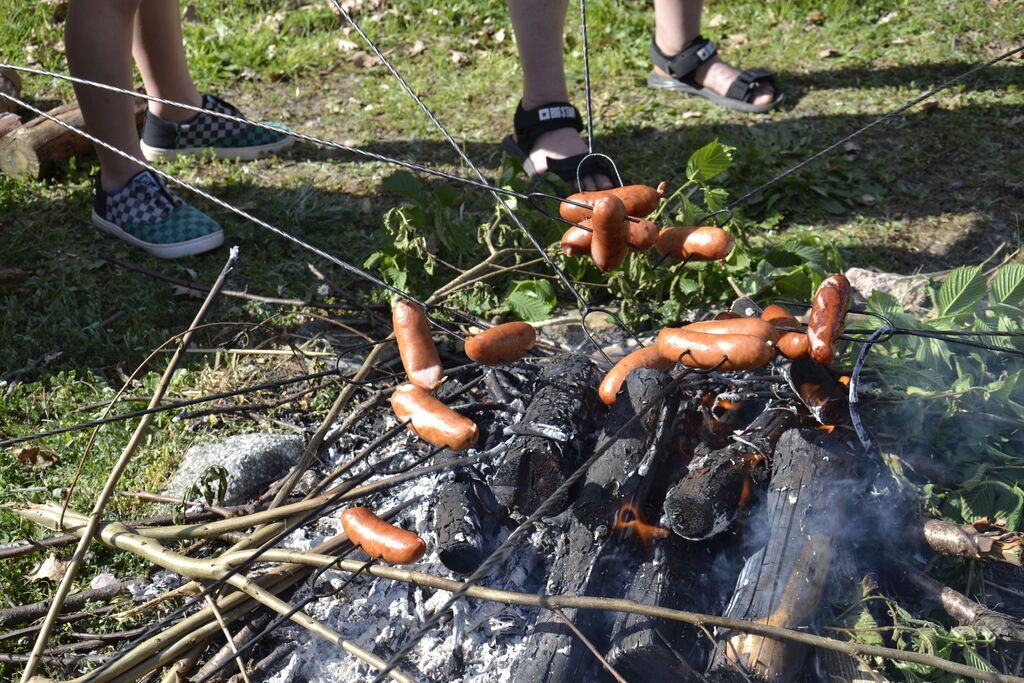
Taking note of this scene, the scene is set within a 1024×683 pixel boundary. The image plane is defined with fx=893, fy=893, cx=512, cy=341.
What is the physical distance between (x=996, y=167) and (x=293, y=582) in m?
3.20

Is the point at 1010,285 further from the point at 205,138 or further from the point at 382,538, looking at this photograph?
the point at 205,138

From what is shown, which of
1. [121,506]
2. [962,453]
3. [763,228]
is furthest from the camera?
[763,228]

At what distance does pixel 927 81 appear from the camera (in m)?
4.20

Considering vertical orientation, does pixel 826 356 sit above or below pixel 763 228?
above

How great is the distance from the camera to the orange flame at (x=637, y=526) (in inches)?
68.7

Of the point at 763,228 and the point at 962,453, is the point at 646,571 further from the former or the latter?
the point at 763,228

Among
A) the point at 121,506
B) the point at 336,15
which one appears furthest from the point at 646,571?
the point at 336,15

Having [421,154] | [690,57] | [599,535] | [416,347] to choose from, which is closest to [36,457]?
[416,347]

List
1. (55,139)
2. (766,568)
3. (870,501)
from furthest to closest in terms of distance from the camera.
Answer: (55,139)
(870,501)
(766,568)

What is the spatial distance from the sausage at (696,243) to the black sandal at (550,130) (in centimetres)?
126

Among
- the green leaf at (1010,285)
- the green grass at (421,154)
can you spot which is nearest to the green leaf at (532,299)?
the green grass at (421,154)

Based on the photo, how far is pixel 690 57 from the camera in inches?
168

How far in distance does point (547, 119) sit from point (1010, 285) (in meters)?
1.92

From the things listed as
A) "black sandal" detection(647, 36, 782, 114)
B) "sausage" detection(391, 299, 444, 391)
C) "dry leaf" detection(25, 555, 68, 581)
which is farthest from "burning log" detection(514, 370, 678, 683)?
"black sandal" detection(647, 36, 782, 114)
